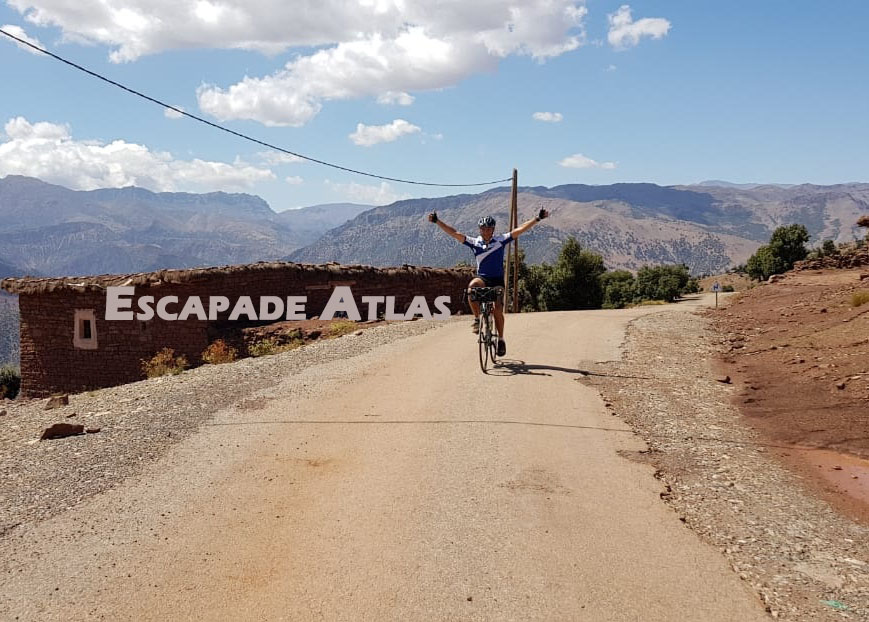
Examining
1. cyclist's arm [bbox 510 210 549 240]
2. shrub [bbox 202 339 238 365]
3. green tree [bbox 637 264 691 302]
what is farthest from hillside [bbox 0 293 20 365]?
cyclist's arm [bbox 510 210 549 240]

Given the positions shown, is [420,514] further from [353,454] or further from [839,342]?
[839,342]

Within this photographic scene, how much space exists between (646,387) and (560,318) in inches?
341

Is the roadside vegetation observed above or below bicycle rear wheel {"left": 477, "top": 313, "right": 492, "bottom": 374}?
above

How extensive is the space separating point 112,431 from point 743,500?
621cm

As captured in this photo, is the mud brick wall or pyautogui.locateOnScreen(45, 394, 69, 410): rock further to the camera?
the mud brick wall

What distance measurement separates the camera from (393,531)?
460 centimetres

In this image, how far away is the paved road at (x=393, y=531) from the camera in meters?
3.72

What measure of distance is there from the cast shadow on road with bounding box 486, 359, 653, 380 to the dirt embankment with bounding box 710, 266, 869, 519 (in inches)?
78.0

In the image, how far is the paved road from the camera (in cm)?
372

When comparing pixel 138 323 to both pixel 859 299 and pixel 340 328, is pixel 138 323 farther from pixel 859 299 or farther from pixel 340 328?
pixel 859 299

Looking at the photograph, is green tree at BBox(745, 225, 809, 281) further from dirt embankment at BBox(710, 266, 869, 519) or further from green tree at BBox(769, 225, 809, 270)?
dirt embankment at BBox(710, 266, 869, 519)

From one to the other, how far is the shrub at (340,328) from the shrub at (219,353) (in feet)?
7.79

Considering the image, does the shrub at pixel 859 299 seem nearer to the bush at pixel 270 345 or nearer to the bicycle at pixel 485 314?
the bicycle at pixel 485 314

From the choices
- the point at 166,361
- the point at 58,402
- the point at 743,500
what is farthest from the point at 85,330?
the point at 743,500
